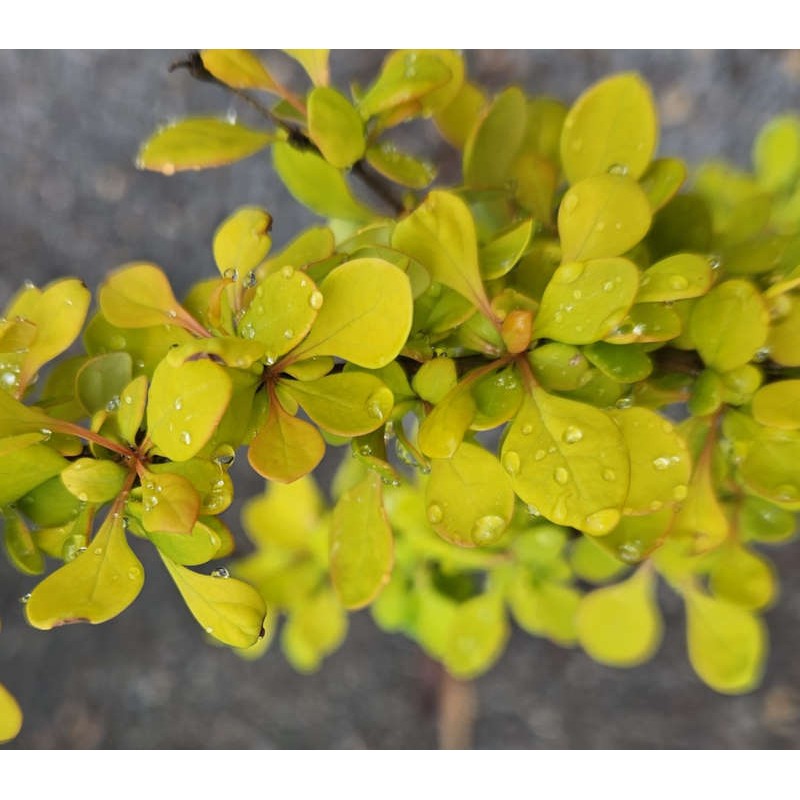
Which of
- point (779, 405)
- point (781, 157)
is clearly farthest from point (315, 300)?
point (781, 157)

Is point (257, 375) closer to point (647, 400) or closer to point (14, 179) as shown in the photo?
point (647, 400)

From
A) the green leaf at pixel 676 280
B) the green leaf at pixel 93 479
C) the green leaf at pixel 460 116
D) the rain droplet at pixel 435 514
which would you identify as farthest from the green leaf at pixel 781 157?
the green leaf at pixel 93 479

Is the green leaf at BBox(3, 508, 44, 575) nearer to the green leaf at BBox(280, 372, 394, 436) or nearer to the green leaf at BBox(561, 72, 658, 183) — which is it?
the green leaf at BBox(280, 372, 394, 436)

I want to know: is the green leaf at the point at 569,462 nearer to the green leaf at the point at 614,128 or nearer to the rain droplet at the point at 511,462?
the rain droplet at the point at 511,462

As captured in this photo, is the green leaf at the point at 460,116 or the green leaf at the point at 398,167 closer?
the green leaf at the point at 398,167

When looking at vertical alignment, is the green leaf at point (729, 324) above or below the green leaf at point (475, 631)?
above

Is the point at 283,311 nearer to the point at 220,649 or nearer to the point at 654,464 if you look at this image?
the point at 654,464
